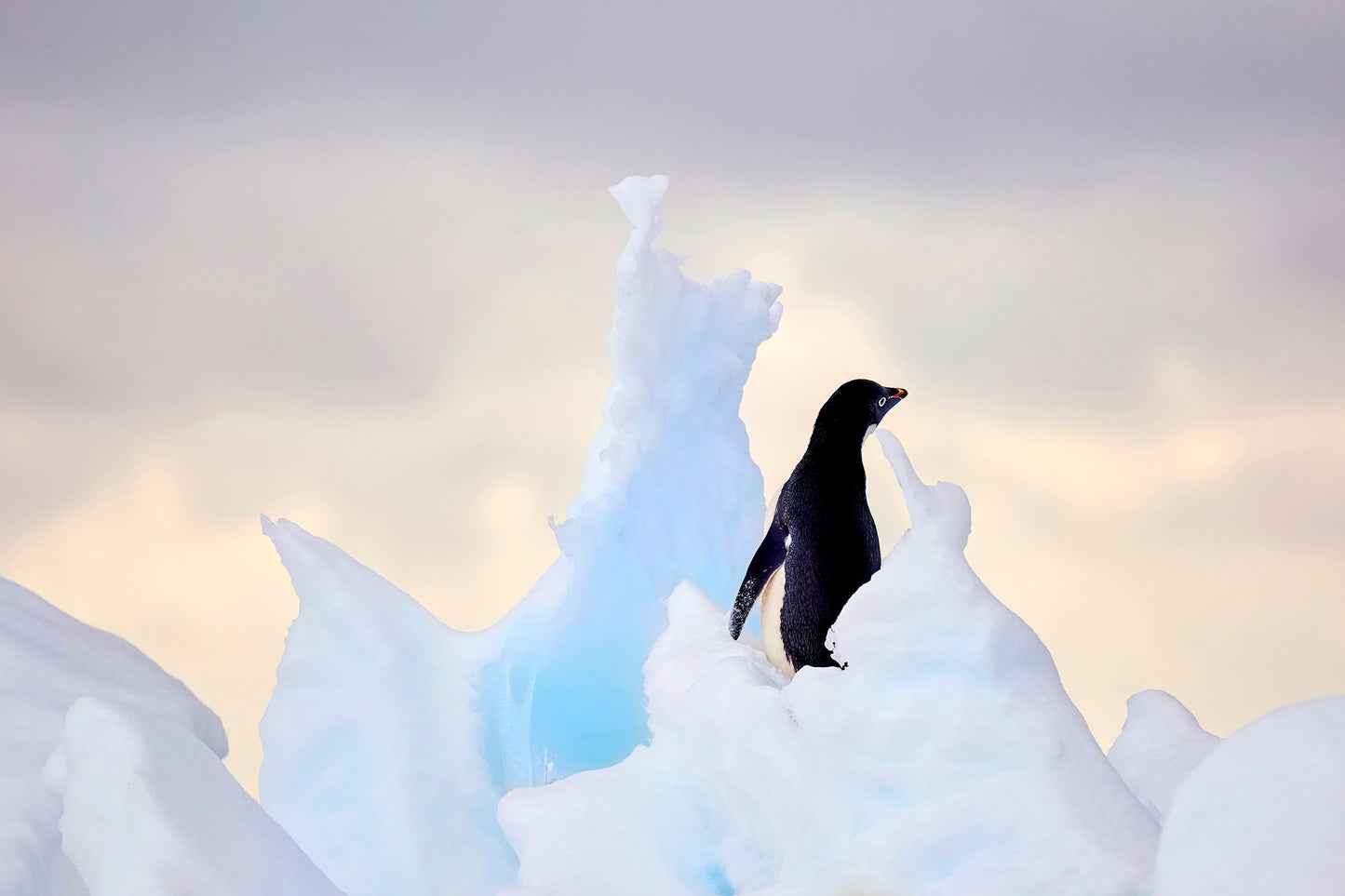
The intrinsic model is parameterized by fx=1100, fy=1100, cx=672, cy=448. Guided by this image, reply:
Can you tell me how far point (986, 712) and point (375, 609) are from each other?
3213 mm

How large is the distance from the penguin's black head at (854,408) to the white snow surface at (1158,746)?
4.64 feet

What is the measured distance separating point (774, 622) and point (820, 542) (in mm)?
330

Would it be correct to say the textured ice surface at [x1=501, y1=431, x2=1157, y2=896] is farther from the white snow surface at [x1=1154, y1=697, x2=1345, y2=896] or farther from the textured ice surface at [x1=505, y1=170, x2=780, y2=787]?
the textured ice surface at [x1=505, y1=170, x2=780, y2=787]

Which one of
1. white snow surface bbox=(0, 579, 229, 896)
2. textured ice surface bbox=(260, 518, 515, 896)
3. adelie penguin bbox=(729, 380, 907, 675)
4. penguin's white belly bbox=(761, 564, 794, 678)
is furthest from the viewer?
textured ice surface bbox=(260, 518, 515, 896)

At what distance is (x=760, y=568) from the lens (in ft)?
12.4

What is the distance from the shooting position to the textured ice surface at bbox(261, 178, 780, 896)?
14.9ft

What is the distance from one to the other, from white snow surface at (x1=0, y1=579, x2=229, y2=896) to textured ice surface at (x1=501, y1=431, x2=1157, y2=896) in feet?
3.86

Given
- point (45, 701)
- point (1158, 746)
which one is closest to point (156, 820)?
point (45, 701)

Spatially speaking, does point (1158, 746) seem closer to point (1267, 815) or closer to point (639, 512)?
point (1267, 815)

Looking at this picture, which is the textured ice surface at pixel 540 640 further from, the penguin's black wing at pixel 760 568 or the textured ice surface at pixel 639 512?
the penguin's black wing at pixel 760 568

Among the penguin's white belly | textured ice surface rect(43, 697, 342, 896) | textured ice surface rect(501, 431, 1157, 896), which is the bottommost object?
textured ice surface rect(501, 431, 1157, 896)

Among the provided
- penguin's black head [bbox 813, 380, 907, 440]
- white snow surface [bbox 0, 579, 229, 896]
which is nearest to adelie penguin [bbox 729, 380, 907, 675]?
penguin's black head [bbox 813, 380, 907, 440]

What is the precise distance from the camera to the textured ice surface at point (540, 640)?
4.54 metres

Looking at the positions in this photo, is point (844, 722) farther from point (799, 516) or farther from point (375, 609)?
point (375, 609)
